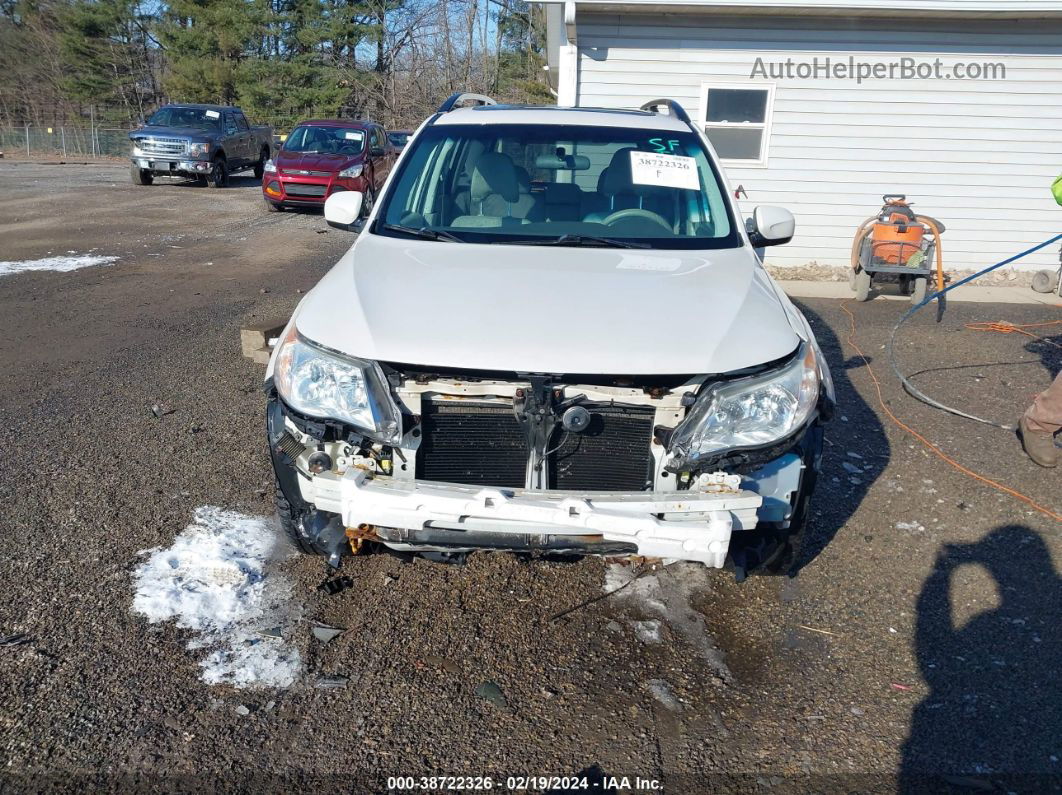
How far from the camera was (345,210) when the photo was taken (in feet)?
14.2

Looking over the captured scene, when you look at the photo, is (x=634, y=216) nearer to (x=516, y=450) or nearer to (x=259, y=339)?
(x=516, y=450)

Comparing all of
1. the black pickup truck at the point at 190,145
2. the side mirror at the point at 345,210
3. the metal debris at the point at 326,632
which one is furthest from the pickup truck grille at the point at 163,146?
the metal debris at the point at 326,632

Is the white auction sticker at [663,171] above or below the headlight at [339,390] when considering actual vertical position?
above

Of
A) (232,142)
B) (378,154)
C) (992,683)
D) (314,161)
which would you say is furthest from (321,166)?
(992,683)

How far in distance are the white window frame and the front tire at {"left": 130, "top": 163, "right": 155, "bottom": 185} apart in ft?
49.3

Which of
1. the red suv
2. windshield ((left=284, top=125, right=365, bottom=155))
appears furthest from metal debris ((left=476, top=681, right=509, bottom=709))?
windshield ((left=284, top=125, right=365, bottom=155))

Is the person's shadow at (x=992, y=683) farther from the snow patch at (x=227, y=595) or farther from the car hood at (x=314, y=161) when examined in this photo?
the car hood at (x=314, y=161)

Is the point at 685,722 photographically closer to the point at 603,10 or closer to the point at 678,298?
the point at 678,298

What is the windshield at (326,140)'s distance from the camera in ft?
53.8

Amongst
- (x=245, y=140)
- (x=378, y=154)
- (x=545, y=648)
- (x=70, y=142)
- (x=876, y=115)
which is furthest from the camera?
(x=70, y=142)

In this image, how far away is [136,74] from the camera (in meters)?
46.2

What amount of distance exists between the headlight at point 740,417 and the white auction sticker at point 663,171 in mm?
1666

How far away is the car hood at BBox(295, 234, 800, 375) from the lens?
272cm

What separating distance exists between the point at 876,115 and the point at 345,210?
8440mm
